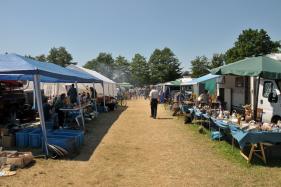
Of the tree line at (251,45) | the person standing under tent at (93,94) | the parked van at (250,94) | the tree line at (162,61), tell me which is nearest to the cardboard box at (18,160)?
the parked van at (250,94)

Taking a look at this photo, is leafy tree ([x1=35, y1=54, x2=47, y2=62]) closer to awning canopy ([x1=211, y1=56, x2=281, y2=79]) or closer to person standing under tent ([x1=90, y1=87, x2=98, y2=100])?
person standing under tent ([x1=90, y1=87, x2=98, y2=100])

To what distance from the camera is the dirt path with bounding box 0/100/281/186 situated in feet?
19.6

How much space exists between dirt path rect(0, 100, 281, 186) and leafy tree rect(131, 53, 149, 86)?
234ft

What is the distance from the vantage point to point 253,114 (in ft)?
32.2

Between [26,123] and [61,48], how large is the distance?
3604 inches

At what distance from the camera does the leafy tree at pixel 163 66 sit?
73.5m

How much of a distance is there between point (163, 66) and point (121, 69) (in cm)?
2380

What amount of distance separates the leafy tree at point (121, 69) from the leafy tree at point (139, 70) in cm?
628

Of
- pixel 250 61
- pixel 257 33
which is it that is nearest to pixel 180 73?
pixel 257 33

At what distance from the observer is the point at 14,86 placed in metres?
15.9

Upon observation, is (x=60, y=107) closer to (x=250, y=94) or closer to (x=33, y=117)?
(x=33, y=117)

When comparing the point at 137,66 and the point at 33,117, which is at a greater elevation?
the point at 137,66

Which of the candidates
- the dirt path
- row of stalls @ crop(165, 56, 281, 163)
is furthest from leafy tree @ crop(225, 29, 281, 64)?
the dirt path

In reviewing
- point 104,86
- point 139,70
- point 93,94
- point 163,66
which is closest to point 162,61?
point 163,66
